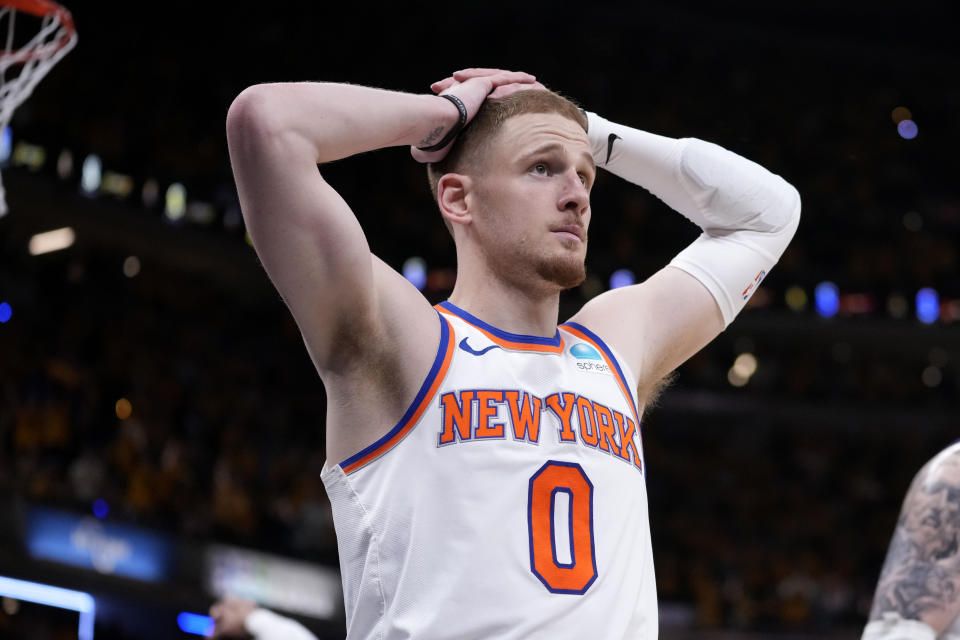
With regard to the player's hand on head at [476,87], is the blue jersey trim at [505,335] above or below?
below

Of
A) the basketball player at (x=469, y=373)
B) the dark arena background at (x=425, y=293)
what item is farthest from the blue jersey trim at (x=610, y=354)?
the dark arena background at (x=425, y=293)

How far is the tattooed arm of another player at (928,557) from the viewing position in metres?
2.94

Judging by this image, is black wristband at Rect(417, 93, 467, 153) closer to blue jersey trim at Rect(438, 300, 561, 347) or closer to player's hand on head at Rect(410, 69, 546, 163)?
player's hand on head at Rect(410, 69, 546, 163)

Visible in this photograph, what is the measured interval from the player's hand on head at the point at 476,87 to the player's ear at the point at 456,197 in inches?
3.3

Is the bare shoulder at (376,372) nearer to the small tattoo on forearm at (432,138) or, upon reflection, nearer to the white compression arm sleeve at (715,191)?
the small tattoo on forearm at (432,138)

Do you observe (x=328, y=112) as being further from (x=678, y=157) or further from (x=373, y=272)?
(x=678, y=157)

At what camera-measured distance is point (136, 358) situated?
12.7 m

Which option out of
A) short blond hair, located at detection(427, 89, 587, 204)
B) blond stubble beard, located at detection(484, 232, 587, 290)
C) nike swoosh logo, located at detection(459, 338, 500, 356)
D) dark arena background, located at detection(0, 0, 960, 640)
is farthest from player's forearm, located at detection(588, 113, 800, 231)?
dark arena background, located at detection(0, 0, 960, 640)

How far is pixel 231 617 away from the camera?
4254 millimetres

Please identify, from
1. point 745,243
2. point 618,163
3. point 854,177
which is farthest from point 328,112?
point 854,177

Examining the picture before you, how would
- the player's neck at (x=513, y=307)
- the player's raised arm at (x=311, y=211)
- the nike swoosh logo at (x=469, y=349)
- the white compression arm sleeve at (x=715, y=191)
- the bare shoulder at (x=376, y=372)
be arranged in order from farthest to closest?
1. the white compression arm sleeve at (x=715, y=191)
2. the player's neck at (x=513, y=307)
3. the nike swoosh logo at (x=469, y=349)
4. the bare shoulder at (x=376, y=372)
5. the player's raised arm at (x=311, y=211)

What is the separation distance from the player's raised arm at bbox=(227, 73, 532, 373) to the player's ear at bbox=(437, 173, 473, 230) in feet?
1.26

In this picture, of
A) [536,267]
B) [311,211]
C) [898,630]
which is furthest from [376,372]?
[898,630]

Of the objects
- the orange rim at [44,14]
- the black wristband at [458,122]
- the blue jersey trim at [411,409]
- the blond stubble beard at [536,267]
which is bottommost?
the blue jersey trim at [411,409]
